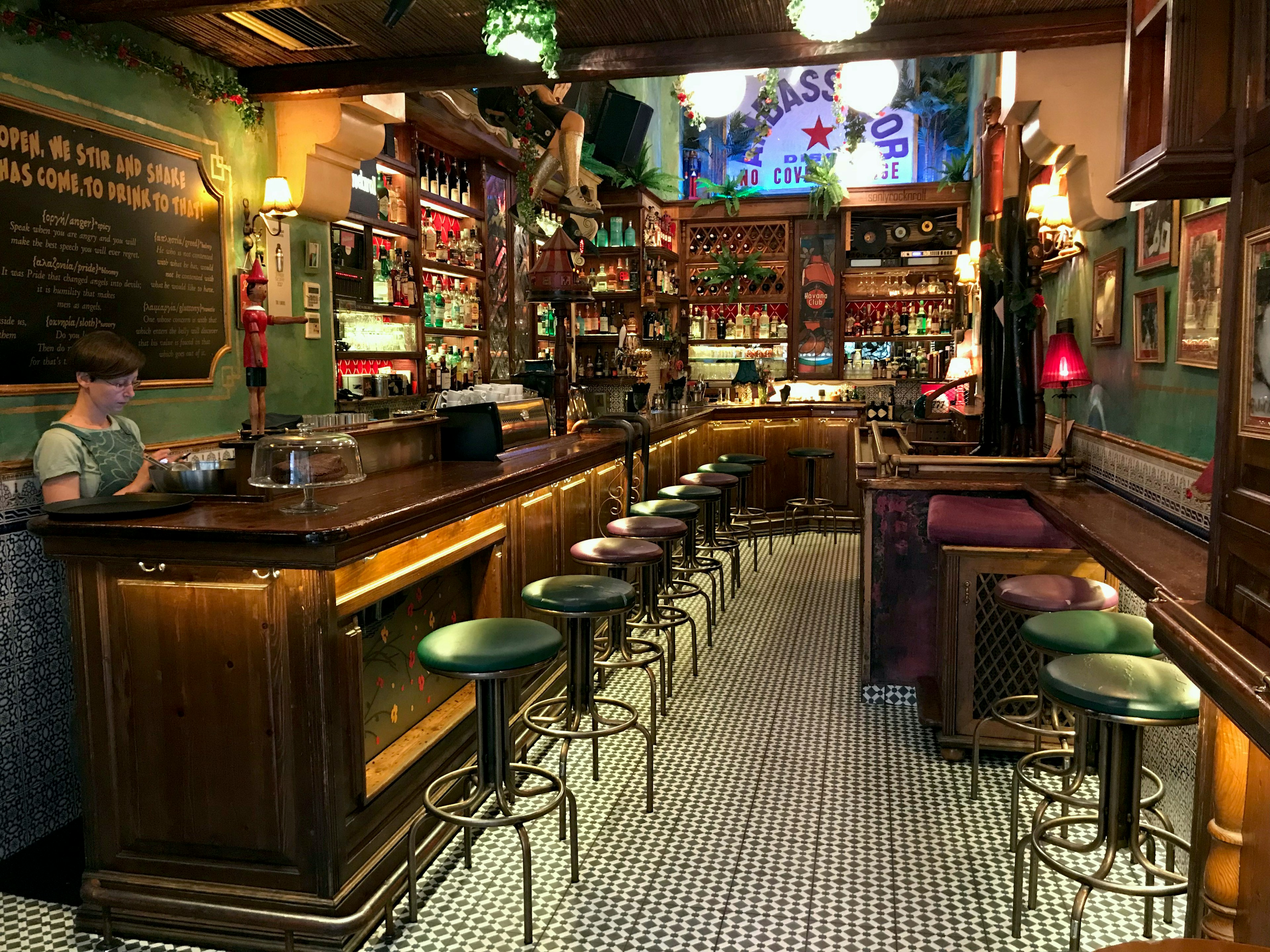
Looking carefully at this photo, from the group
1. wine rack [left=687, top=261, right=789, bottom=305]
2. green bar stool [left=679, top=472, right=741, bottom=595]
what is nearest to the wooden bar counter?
green bar stool [left=679, top=472, right=741, bottom=595]

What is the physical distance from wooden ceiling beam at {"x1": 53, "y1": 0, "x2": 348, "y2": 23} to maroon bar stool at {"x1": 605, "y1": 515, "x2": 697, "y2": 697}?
2513mm

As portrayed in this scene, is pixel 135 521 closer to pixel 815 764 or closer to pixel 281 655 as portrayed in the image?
pixel 281 655

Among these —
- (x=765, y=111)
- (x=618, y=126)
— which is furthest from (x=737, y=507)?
(x=765, y=111)

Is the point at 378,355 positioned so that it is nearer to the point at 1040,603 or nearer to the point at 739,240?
the point at 1040,603

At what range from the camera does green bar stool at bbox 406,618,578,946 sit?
2.58m

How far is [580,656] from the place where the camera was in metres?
3.53

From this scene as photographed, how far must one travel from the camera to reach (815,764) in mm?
3875

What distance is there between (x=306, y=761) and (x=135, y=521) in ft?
2.65

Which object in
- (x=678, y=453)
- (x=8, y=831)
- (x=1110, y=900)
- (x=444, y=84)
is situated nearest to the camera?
(x=1110, y=900)

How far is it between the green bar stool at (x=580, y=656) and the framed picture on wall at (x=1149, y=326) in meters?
2.37

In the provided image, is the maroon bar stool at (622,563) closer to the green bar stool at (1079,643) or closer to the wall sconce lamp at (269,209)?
the green bar stool at (1079,643)

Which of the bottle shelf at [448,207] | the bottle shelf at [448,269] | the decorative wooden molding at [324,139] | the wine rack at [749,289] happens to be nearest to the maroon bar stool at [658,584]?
the decorative wooden molding at [324,139]

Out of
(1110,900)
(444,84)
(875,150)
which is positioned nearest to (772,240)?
(875,150)

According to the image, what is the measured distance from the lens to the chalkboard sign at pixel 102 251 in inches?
133
